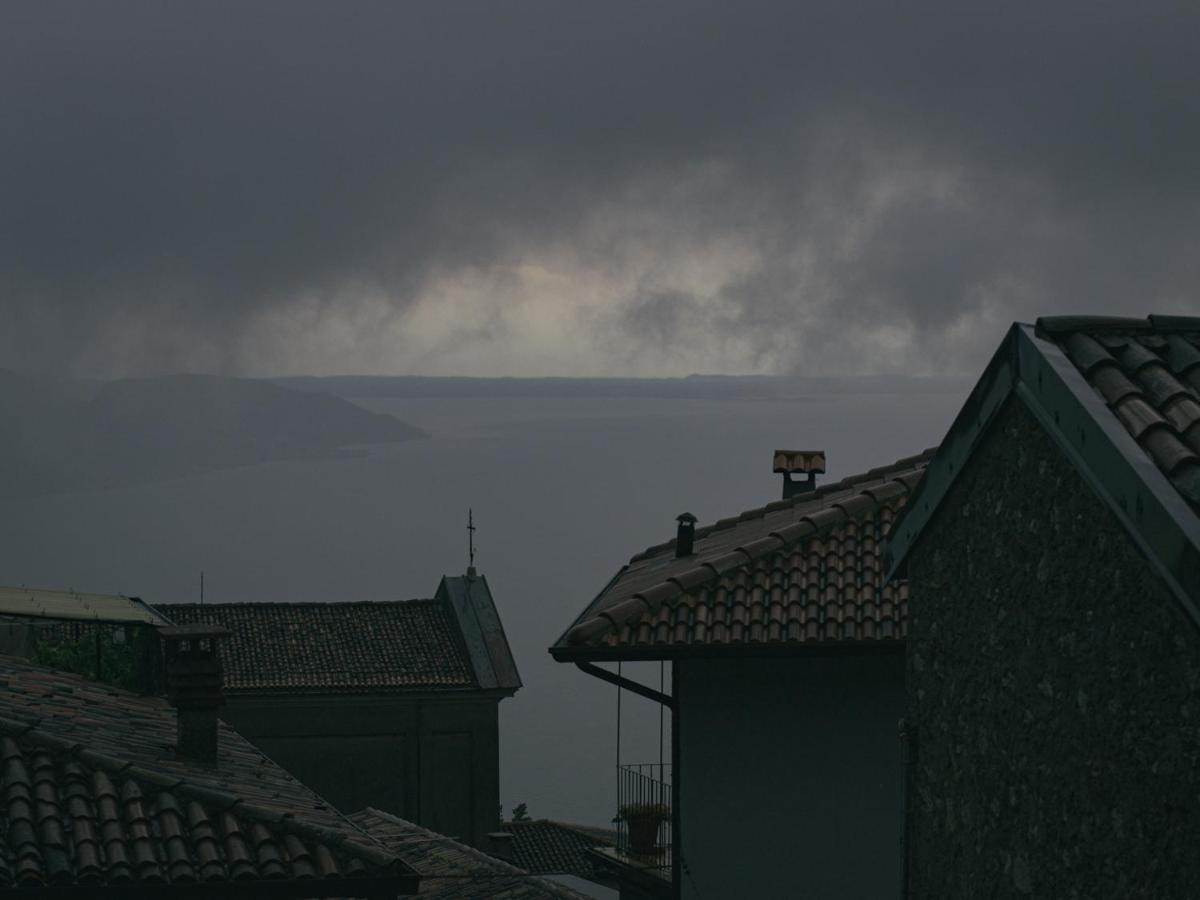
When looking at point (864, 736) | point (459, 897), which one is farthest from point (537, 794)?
point (864, 736)

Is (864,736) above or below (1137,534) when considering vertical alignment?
below

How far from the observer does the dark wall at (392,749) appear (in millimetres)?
44438

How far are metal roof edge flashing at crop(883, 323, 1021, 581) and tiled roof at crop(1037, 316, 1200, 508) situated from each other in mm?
295

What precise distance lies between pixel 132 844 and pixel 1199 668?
7.83m

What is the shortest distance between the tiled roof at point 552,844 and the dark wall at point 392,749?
217 cm

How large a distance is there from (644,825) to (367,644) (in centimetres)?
2985

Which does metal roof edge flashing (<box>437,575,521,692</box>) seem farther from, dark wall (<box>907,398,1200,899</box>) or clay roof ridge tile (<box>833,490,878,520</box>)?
dark wall (<box>907,398,1200,899</box>)

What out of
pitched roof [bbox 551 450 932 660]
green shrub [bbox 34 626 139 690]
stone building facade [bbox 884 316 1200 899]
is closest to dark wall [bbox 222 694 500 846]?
green shrub [bbox 34 626 139 690]

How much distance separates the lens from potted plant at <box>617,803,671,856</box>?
17.5 metres

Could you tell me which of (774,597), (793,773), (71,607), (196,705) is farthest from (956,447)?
(71,607)

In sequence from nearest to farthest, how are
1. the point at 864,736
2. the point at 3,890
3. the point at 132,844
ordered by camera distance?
the point at 3,890 → the point at 132,844 → the point at 864,736

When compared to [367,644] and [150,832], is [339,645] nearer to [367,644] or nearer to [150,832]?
[367,644]

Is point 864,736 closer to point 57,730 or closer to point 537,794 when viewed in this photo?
point 57,730

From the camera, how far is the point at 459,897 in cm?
1970
